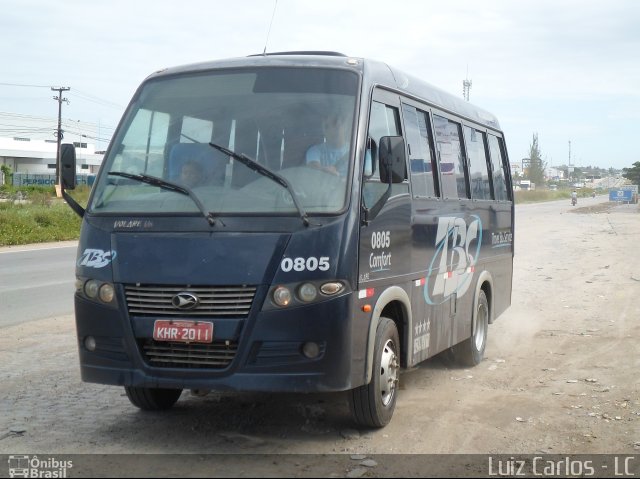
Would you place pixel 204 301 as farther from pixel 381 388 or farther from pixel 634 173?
pixel 634 173

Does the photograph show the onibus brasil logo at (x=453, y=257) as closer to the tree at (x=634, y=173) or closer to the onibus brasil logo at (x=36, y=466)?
the onibus brasil logo at (x=36, y=466)

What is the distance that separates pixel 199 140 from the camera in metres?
6.39

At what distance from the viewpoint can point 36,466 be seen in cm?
542

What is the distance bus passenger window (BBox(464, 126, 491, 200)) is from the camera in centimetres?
954

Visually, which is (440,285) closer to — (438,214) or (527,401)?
(438,214)

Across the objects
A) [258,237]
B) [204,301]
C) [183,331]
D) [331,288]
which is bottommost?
[183,331]

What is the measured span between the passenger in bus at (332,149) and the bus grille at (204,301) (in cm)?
102

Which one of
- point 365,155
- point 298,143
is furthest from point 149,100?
point 365,155

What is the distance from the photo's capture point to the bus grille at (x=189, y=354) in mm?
5730

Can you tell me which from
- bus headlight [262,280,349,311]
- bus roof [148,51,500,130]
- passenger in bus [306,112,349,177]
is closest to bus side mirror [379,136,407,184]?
passenger in bus [306,112,349,177]

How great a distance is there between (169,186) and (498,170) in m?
5.90

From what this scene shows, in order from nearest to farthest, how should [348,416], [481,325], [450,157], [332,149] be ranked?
1. [332,149]
2. [348,416]
3. [450,157]
4. [481,325]

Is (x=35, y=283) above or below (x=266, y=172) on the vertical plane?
below

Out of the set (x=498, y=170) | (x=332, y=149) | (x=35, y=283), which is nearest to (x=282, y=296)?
(x=332, y=149)
